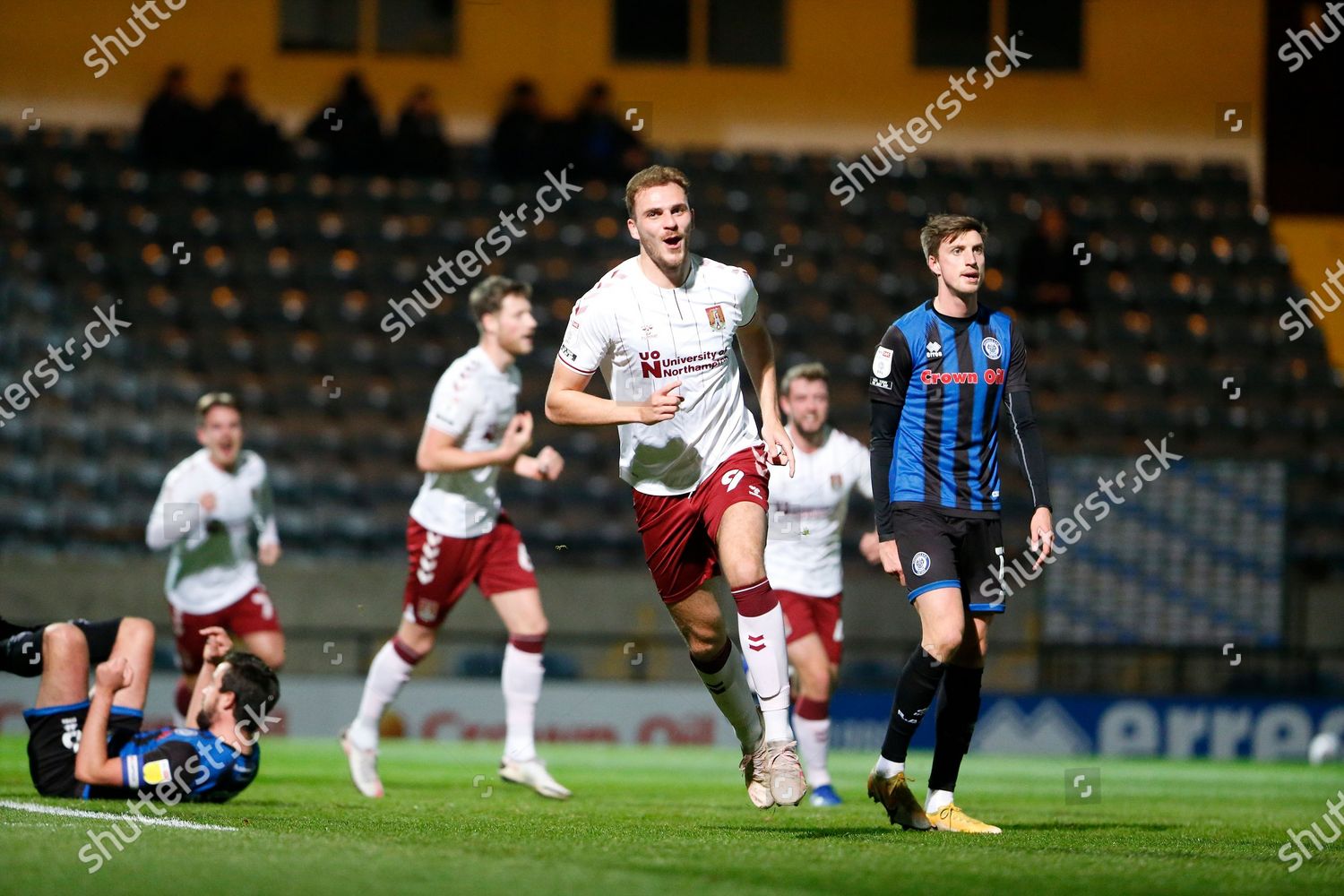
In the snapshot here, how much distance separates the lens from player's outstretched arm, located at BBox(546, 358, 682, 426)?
6191 mm

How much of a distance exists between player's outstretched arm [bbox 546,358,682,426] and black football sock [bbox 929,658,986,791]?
5.75 ft

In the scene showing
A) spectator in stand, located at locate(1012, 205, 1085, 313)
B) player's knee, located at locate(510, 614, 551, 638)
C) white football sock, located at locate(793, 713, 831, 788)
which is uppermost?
spectator in stand, located at locate(1012, 205, 1085, 313)

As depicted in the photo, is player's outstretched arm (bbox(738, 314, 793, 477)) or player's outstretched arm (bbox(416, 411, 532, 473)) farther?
player's outstretched arm (bbox(416, 411, 532, 473))

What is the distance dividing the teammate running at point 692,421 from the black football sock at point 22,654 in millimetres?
2751

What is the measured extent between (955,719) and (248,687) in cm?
313

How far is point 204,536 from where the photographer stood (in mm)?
10609

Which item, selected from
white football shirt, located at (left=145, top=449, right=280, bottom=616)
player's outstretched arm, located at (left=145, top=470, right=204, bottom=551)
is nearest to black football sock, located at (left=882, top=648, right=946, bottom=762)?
white football shirt, located at (left=145, top=449, right=280, bottom=616)

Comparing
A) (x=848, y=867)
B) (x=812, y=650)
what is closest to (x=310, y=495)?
(x=812, y=650)

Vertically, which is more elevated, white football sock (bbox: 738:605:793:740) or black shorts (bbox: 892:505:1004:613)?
black shorts (bbox: 892:505:1004:613)

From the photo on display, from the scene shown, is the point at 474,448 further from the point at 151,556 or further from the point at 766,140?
the point at 766,140

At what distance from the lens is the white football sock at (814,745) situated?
9539 mm

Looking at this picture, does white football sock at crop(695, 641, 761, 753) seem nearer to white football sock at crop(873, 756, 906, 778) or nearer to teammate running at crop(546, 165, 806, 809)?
teammate running at crop(546, 165, 806, 809)

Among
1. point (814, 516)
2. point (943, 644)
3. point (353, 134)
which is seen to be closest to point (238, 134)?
point (353, 134)

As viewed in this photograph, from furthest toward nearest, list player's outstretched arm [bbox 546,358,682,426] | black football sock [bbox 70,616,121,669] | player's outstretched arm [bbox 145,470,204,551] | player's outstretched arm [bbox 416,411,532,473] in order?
player's outstretched arm [bbox 145,470,204,551] < player's outstretched arm [bbox 416,411,532,473] < black football sock [bbox 70,616,121,669] < player's outstretched arm [bbox 546,358,682,426]
